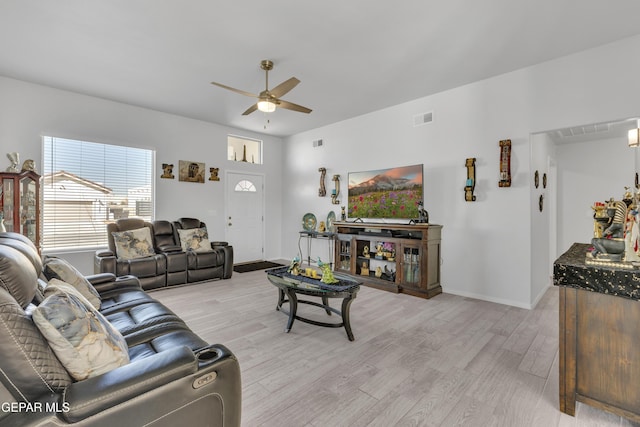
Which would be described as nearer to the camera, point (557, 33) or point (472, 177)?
point (557, 33)

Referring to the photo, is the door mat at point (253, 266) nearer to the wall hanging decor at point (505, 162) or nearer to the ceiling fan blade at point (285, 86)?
the ceiling fan blade at point (285, 86)

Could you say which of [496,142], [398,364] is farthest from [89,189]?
[496,142]

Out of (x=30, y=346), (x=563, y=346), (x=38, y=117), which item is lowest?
(x=563, y=346)

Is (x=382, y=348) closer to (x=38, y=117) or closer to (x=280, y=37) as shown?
(x=280, y=37)

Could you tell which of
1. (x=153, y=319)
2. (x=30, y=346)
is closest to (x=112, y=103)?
(x=153, y=319)

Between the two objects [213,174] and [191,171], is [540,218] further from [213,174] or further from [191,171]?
[191,171]

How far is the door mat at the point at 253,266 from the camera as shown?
232 inches

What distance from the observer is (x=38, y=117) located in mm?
4254

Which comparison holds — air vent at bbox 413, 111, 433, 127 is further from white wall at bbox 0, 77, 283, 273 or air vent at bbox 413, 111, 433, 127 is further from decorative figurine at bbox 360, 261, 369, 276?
white wall at bbox 0, 77, 283, 273

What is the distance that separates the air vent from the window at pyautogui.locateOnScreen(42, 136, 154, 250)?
186 inches

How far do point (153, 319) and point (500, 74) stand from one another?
4.72 meters

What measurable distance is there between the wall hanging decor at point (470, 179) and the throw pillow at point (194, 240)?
423 cm

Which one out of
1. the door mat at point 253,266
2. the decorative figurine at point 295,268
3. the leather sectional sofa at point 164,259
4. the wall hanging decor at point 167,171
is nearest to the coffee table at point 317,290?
the decorative figurine at point 295,268

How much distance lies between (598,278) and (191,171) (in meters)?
5.96
